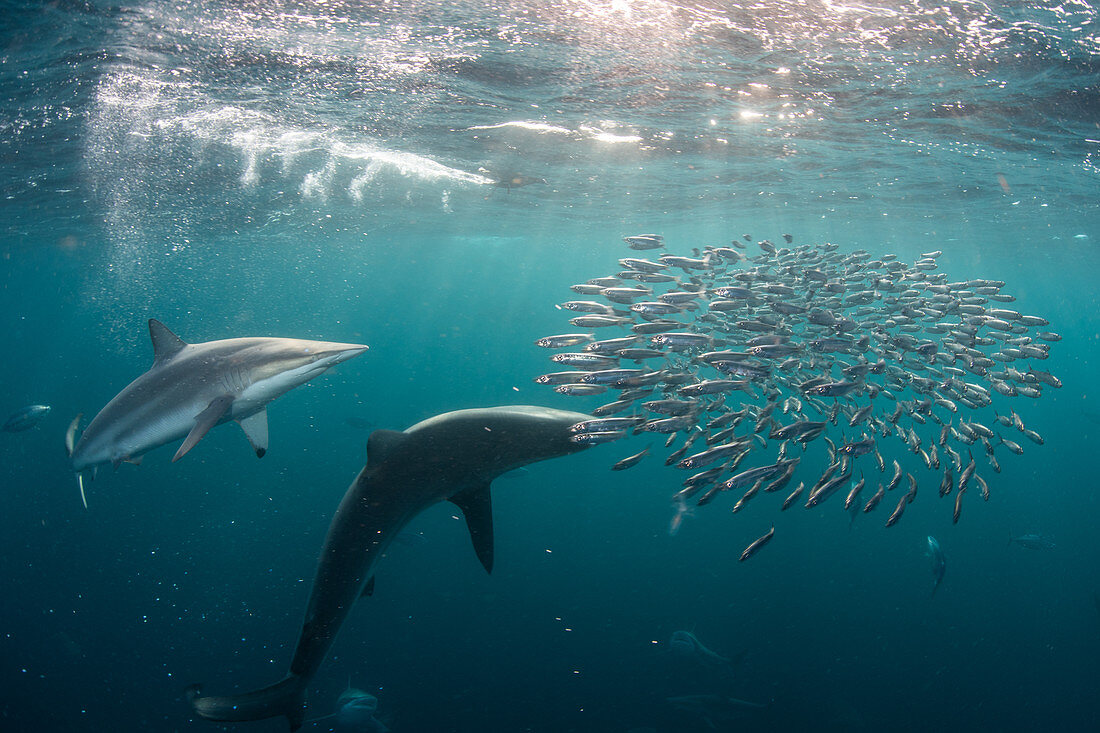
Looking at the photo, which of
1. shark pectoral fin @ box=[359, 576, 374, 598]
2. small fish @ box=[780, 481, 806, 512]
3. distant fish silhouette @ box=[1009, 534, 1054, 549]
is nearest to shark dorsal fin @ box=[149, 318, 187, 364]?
shark pectoral fin @ box=[359, 576, 374, 598]

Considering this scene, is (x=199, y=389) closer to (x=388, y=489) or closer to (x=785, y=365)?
(x=388, y=489)

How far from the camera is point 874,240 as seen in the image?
3619cm

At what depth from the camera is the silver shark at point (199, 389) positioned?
4.87m

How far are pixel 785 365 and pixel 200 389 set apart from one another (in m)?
7.01

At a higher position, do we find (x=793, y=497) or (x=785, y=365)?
(x=785, y=365)

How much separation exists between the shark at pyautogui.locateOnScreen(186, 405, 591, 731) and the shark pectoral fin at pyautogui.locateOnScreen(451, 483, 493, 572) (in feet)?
0.47

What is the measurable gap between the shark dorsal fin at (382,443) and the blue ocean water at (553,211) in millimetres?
7057

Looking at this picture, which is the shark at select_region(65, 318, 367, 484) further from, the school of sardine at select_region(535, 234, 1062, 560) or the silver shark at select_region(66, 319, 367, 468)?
the school of sardine at select_region(535, 234, 1062, 560)

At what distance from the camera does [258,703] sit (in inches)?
177

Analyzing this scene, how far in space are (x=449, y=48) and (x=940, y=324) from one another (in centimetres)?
976

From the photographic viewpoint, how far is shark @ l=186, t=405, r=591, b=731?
170 inches

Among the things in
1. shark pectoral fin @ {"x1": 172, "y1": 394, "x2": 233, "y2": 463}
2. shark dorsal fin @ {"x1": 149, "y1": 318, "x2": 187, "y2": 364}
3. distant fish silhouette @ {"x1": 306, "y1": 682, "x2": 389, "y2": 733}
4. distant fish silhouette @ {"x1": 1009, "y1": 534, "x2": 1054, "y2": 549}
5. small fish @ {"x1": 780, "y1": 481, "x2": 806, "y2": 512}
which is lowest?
distant fish silhouette @ {"x1": 306, "y1": 682, "x2": 389, "y2": 733}

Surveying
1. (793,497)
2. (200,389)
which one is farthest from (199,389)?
(793,497)

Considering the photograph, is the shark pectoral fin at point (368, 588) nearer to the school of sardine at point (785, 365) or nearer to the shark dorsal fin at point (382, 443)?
the shark dorsal fin at point (382, 443)
